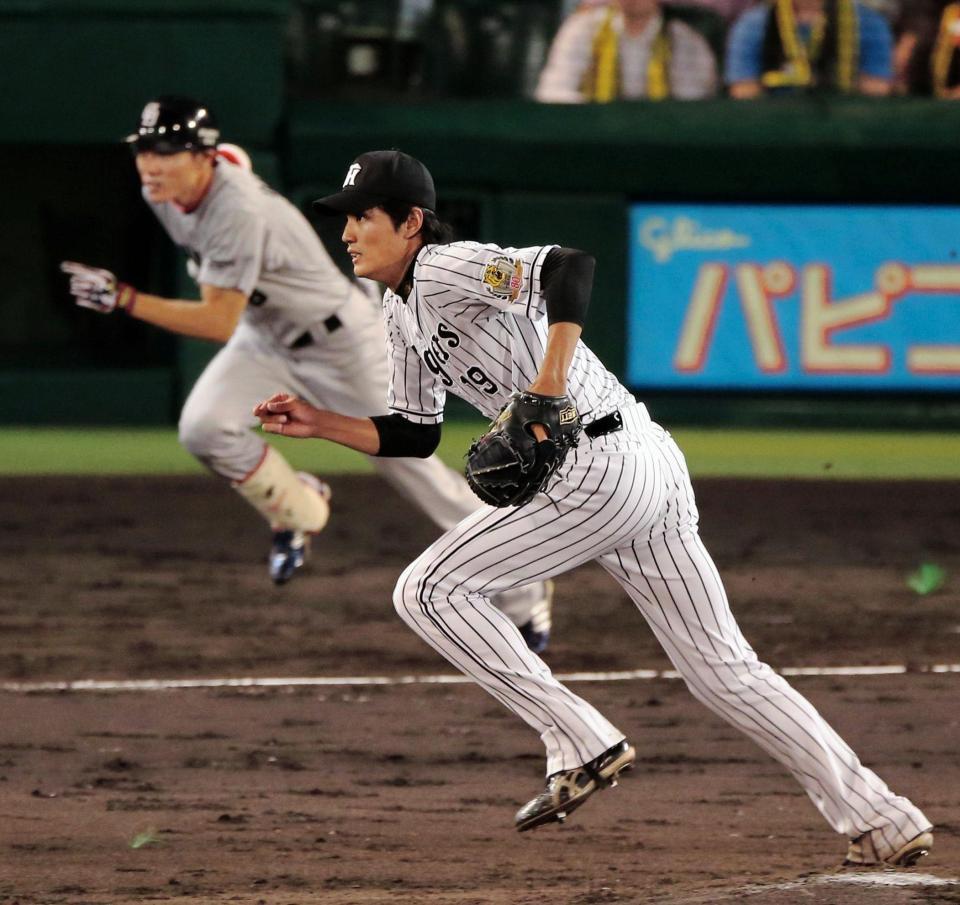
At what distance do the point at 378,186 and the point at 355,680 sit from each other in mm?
2918

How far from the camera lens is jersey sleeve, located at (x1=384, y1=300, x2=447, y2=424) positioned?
4793 millimetres

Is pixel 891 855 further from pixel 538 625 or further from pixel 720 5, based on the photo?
pixel 720 5

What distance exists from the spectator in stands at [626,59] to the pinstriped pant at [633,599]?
8651mm

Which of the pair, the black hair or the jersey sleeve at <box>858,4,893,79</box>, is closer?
the black hair

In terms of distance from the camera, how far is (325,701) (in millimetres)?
Answer: 6641

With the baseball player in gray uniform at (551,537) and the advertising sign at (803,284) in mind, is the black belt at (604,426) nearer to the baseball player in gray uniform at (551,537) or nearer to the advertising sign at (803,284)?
the baseball player in gray uniform at (551,537)

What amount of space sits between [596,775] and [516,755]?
129 centimetres

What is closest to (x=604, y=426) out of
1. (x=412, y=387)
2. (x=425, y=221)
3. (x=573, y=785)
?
(x=412, y=387)

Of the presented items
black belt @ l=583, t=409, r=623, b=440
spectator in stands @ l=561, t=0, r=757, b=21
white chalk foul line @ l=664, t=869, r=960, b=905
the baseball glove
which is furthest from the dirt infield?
spectator in stands @ l=561, t=0, r=757, b=21

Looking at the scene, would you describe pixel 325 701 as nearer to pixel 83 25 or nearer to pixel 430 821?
pixel 430 821

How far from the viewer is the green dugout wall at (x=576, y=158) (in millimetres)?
12828

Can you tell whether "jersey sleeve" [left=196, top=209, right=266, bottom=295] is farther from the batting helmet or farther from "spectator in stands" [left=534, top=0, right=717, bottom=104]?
"spectator in stands" [left=534, top=0, right=717, bottom=104]

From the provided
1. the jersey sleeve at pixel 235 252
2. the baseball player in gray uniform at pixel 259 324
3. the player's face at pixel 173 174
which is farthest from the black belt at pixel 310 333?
the player's face at pixel 173 174

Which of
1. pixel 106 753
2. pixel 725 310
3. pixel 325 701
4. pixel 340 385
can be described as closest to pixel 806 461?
pixel 725 310
